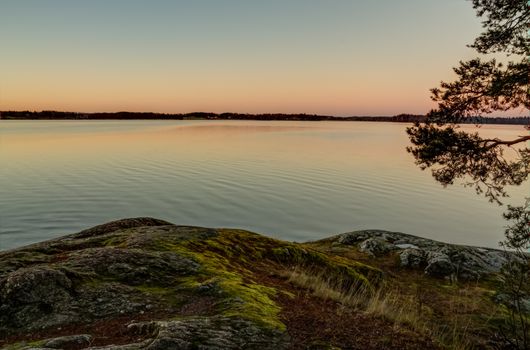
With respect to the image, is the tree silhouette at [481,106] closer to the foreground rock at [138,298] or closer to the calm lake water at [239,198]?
the foreground rock at [138,298]

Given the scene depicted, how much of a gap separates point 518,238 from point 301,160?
48604 mm

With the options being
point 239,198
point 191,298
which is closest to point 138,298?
point 191,298

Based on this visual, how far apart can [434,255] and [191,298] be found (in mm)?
12616

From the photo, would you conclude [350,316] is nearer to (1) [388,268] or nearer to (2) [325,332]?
(2) [325,332]

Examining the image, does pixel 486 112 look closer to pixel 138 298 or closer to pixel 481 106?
pixel 481 106

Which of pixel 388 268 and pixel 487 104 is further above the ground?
pixel 487 104

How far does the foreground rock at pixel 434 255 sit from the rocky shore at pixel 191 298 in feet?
6.58

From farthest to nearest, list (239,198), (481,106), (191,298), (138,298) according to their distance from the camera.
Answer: (239,198) → (481,106) → (191,298) → (138,298)

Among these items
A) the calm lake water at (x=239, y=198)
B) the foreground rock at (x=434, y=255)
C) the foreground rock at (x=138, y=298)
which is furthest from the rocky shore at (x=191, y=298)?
the calm lake water at (x=239, y=198)

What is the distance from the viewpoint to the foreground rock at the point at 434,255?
637 inches

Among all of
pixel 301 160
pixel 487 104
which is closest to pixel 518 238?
pixel 487 104

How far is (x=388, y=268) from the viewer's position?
16.6 meters

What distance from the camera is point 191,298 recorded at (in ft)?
26.2

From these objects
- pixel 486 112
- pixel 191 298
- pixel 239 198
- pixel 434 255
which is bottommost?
pixel 239 198
